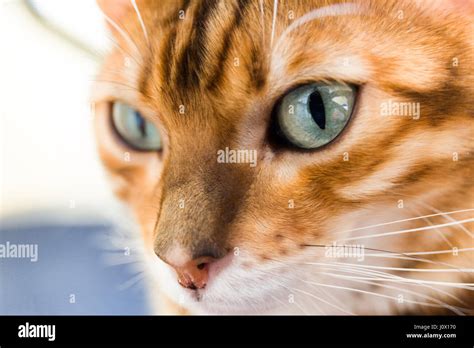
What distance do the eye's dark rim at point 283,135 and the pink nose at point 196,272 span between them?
0.20 metres

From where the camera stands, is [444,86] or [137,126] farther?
[137,126]

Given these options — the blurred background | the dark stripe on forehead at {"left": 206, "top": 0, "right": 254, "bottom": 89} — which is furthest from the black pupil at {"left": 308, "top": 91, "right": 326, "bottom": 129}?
the blurred background

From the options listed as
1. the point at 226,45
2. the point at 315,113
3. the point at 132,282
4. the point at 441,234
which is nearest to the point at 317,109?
the point at 315,113

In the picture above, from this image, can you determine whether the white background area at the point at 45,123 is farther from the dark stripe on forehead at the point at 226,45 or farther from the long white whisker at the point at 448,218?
the long white whisker at the point at 448,218

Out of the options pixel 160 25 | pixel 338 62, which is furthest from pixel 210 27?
pixel 338 62

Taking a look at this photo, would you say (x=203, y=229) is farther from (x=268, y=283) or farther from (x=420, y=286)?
(x=420, y=286)

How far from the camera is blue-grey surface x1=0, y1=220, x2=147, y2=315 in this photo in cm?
104

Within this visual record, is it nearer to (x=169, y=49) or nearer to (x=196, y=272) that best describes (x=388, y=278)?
(x=196, y=272)

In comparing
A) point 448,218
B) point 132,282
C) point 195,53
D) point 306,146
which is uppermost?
point 195,53

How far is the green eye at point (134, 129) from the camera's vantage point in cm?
98

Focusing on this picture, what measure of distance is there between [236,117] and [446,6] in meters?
0.35

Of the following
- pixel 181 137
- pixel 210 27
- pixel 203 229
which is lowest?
pixel 203 229

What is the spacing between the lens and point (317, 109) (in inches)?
34.5

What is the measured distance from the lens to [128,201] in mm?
1032
